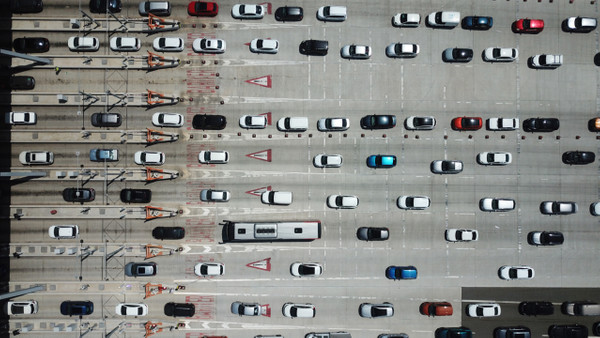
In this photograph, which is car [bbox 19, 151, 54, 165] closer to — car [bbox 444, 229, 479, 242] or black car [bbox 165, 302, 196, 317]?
black car [bbox 165, 302, 196, 317]

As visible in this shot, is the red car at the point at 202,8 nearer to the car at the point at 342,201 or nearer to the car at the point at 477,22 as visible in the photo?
the car at the point at 342,201

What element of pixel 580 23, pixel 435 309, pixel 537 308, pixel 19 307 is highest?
pixel 580 23

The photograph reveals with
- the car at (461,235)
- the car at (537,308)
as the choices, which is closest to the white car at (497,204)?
the car at (461,235)

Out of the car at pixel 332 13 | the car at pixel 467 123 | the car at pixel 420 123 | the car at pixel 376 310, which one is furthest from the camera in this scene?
the car at pixel 467 123

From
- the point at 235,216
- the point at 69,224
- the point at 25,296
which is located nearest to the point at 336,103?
the point at 235,216

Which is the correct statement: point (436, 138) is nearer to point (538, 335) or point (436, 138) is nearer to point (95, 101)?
point (538, 335)

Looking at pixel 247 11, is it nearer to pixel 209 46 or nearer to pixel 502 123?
pixel 209 46

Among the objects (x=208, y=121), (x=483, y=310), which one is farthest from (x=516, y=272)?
(x=208, y=121)
